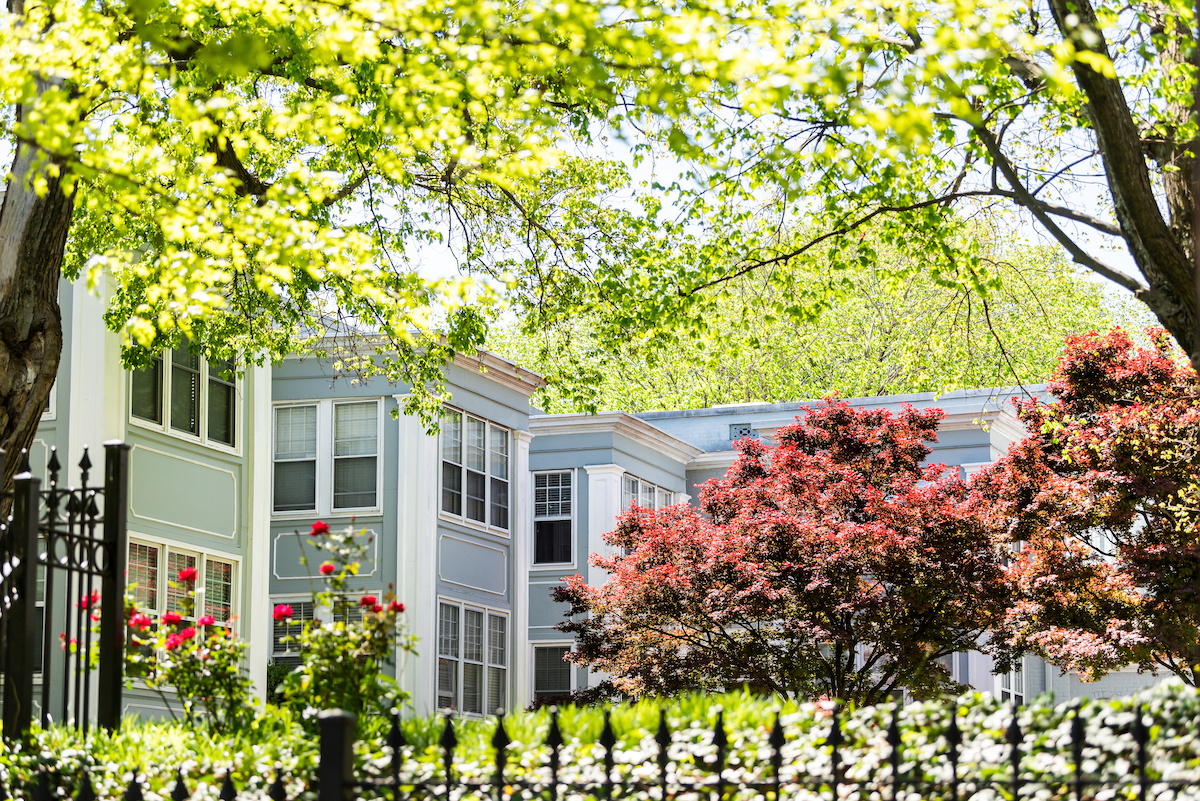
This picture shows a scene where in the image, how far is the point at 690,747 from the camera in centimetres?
525

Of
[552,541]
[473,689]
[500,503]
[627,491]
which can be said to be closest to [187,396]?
[500,503]

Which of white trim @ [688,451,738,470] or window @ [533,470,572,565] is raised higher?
white trim @ [688,451,738,470]

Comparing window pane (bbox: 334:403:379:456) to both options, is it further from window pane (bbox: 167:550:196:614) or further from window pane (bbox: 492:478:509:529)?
window pane (bbox: 167:550:196:614)

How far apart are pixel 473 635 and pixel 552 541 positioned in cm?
439

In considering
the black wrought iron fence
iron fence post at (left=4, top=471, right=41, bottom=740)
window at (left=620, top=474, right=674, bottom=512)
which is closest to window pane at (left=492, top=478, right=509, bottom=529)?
window at (left=620, top=474, right=674, bottom=512)

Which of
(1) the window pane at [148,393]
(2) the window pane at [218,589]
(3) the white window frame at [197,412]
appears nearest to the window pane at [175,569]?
(2) the window pane at [218,589]

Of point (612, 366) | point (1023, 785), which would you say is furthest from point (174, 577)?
point (612, 366)

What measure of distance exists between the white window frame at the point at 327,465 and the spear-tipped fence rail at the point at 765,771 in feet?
54.5

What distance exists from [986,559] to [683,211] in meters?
9.34

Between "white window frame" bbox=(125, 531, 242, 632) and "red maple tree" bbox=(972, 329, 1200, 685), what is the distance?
35.4 feet

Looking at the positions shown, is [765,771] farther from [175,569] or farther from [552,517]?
[552,517]

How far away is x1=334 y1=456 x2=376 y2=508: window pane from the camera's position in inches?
873

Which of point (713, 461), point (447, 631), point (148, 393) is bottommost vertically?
point (447, 631)

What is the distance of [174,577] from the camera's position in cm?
1688
